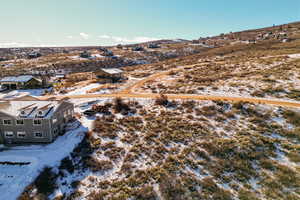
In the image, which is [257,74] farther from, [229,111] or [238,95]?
[229,111]

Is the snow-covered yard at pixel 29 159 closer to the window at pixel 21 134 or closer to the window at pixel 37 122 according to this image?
the window at pixel 21 134

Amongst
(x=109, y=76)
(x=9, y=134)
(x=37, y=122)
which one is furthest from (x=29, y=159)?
(x=109, y=76)

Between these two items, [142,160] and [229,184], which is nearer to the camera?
[229,184]

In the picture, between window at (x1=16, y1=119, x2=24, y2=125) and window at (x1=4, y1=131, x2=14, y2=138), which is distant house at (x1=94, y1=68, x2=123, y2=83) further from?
window at (x1=4, y1=131, x2=14, y2=138)

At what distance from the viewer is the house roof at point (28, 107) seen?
2153cm

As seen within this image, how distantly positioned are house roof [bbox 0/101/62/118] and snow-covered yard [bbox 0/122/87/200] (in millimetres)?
4009

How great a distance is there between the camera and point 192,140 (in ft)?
66.2

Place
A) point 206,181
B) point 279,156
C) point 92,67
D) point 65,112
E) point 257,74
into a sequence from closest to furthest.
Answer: point 206,181 < point 279,156 < point 65,112 < point 257,74 < point 92,67

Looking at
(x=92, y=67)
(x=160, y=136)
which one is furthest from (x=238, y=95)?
(x=92, y=67)

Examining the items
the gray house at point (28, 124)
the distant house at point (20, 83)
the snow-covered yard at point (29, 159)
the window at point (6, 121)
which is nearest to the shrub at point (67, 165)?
the snow-covered yard at point (29, 159)

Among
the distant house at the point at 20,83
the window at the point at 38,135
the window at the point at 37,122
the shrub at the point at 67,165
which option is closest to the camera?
the shrub at the point at 67,165

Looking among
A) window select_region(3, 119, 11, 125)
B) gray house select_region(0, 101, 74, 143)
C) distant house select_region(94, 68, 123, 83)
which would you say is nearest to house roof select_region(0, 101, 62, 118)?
gray house select_region(0, 101, 74, 143)

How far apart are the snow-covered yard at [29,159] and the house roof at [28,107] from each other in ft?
13.2

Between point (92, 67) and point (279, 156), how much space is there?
9361 centimetres
